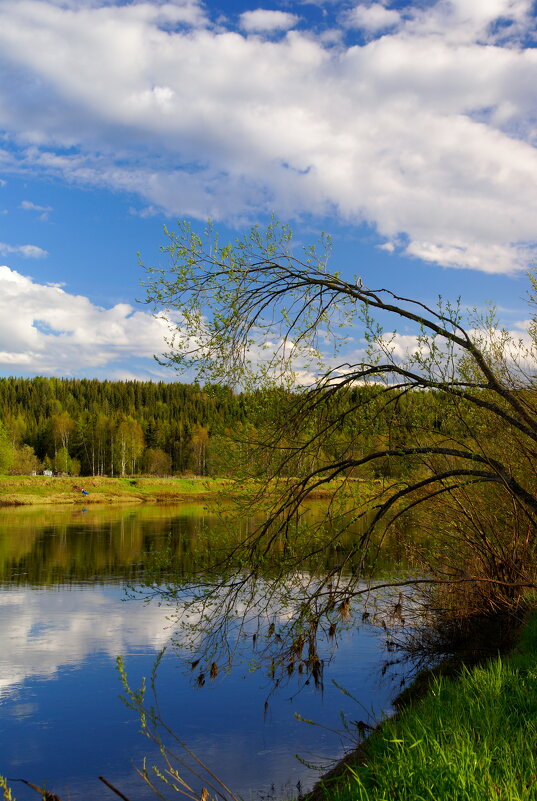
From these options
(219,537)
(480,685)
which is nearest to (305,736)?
(219,537)

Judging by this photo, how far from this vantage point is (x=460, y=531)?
1241cm

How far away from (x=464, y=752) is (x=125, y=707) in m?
8.43

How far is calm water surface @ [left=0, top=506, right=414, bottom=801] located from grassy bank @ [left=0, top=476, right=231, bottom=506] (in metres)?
44.6

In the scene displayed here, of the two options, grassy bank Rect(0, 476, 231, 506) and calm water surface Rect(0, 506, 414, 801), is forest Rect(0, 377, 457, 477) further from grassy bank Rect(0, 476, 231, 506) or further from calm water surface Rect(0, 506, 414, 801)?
grassy bank Rect(0, 476, 231, 506)

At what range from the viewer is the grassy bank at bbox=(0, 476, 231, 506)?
207ft

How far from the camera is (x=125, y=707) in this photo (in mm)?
11414

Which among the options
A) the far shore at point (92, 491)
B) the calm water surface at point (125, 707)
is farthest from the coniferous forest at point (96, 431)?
the calm water surface at point (125, 707)

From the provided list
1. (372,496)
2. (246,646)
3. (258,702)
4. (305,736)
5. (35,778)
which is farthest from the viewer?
(246,646)

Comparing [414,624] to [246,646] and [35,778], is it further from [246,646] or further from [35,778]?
[35,778]

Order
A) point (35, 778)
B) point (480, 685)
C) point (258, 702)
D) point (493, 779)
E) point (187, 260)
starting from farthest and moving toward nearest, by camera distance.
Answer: point (258, 702), point (187, 260), point (35, 778), point (480, 685), point (493, 779)

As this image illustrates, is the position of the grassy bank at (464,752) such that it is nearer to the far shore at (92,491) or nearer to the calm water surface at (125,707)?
the calm water surface at (125,707)

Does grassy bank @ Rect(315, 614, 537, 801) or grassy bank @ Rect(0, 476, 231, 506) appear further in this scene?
grassy bank @ Rect(0, 476, 231, 506)

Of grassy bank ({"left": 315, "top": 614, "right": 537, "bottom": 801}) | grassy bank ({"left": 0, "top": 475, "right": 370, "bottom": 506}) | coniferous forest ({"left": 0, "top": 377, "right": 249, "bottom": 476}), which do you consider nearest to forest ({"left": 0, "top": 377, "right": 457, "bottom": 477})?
coniferous forest ({"left": 0, "top": 377, "right": 249, "bottom": 476})

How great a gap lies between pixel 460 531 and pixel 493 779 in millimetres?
8467
